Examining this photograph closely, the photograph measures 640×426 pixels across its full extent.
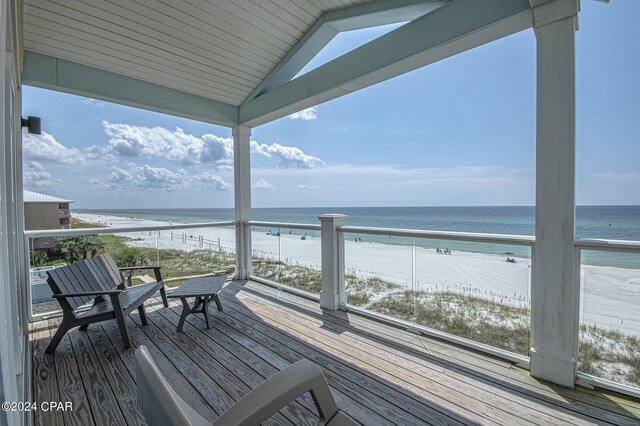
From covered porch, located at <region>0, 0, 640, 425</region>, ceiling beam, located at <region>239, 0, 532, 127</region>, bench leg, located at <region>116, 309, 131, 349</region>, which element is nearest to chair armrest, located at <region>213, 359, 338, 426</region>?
covered porch, located at <region>0, 0, 640, 425</region>

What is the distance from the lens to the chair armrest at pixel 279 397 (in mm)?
942

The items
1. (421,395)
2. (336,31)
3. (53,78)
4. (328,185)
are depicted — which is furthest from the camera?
(328,185)

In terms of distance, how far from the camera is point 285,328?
121 inches

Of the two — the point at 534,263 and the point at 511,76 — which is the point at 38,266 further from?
the point at 511,76

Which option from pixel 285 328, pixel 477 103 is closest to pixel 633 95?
pixel 477 103

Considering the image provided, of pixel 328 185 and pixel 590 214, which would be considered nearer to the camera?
pixel 590 214

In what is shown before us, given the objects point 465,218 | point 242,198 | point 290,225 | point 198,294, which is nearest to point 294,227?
point 290,225

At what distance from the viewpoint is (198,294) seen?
3074 mm

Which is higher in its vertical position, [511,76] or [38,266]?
[511,76]

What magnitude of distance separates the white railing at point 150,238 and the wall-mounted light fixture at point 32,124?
42.2 inches

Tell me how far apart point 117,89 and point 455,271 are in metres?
4.42

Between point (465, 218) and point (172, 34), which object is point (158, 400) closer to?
point (172, 34)

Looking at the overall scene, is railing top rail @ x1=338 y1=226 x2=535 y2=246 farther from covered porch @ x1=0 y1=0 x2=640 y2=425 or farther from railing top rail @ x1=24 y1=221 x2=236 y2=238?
railing top rail @ x1=24 y1=221 x2=236 y2=238

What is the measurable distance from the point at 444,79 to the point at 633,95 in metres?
A: 10.7
